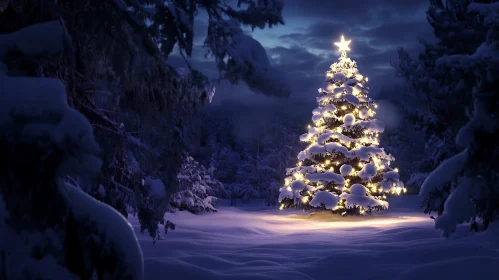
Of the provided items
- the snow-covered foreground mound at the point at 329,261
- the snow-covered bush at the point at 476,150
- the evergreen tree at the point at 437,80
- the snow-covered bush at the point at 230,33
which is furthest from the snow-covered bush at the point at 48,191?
the evergreen tree at the point at 437,80

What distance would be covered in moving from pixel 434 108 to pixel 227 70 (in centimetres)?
966

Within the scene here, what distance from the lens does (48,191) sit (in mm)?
2102

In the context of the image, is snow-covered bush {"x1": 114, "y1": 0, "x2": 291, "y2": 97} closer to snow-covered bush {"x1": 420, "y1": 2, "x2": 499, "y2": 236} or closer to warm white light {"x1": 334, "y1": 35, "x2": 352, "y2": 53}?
snow-covered bush {"x1": 420, "y1": 2, "x2": 499, "y2": 236}

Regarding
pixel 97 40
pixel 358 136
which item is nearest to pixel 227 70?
pixel 97 40

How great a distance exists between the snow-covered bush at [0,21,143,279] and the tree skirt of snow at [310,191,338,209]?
16692 millimetres

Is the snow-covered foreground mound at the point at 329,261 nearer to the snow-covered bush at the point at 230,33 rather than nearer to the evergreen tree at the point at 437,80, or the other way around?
the evergreen tree at the point at 437,80

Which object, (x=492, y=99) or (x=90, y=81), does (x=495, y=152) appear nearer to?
(x=492, y=99)

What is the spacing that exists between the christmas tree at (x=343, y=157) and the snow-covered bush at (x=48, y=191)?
16.8m

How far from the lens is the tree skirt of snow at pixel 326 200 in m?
18.5

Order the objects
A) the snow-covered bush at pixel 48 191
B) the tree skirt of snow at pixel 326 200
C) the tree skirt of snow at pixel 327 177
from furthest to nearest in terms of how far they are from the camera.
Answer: the tree skirt of snow at pixel 327 177 < the tree skirt of snow at pixel 326 200 < the snow-covered bush at pixel 48 191

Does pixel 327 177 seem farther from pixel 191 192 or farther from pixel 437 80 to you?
pixel 437 80

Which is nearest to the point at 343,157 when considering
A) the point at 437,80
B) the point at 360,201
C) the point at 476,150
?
the point at 360,201

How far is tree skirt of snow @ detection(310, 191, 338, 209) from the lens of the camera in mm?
18453

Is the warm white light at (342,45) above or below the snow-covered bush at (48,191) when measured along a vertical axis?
above
